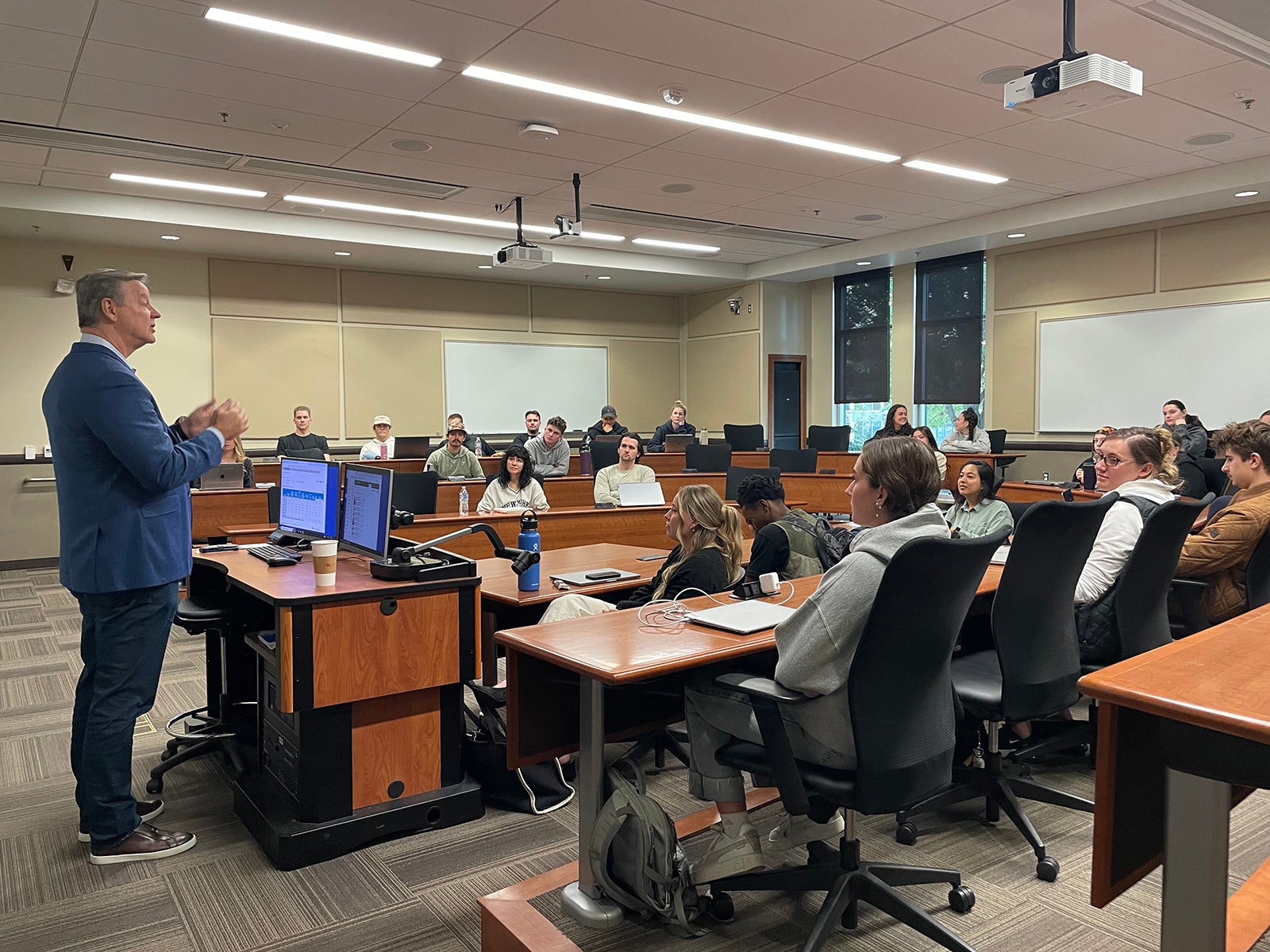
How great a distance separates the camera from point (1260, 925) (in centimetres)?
214

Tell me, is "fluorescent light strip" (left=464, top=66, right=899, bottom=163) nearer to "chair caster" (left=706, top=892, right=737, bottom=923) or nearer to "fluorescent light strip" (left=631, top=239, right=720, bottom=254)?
"fluorescent light strip" (left=631, top=239, right=720, bottom=254)

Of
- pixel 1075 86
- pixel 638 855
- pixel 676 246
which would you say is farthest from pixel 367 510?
pixel 676 246

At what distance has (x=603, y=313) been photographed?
12.7m

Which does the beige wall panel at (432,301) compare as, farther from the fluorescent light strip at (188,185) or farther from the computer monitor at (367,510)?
the computer monitor at (367,510)

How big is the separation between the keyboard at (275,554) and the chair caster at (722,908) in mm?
1992

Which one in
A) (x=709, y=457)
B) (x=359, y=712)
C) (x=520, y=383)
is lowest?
(x=359, y=712)

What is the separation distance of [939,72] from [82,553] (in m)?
4.97

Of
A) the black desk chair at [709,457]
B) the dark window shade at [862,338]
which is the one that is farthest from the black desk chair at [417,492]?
the dark window shade at [862,338]

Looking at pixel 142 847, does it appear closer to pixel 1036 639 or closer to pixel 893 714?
pixel 893 714

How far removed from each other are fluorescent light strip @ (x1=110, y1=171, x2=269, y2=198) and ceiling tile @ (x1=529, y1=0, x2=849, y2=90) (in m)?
4.24

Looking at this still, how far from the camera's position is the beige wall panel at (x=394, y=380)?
10.8 m

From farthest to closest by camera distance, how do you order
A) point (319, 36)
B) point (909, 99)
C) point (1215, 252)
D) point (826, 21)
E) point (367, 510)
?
1. point (1215, 252)
2. point (909, 99)
3. point (319, 36)
4. point (826, 21)
5. point (367, 510)

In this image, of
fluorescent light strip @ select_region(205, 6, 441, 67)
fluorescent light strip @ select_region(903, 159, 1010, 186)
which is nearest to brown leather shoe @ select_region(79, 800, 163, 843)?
fluorescent light strip @ select_region(205, 6, 441, 67)

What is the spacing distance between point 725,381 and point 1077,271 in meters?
4.86
